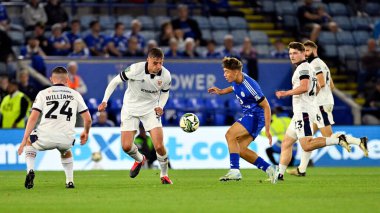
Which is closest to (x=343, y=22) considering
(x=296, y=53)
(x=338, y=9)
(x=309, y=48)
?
(x=338, y=9)

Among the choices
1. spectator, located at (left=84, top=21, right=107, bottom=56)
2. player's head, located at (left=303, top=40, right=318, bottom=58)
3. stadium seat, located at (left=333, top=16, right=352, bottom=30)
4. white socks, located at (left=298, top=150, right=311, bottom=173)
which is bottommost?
white socks, located at (left=298, top=150, right=311, bottom=173)

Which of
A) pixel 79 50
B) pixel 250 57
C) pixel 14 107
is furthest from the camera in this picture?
pixel 250 57

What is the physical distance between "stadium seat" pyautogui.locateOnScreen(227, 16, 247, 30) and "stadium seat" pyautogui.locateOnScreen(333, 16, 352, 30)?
10.9ft

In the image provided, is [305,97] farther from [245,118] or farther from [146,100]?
[146,100]

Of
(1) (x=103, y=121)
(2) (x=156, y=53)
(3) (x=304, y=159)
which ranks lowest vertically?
(3) (x=304, y=159)

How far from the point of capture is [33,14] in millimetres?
27031

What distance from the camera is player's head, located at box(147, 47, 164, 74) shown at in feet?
49.6

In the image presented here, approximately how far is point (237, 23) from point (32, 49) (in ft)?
24.0

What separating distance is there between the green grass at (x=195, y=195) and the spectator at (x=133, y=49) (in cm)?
978

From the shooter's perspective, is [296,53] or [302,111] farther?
[302,111]

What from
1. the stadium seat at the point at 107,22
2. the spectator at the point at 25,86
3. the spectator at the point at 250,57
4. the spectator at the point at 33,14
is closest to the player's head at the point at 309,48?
the spectator at the point at 25,86

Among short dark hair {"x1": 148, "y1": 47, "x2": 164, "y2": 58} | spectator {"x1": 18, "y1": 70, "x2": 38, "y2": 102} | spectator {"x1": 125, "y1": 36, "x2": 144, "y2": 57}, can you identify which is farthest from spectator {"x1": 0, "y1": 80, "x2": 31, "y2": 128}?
short dark hair {"x1": 148, "y1": 47, "x2": 164, "y2": 58}

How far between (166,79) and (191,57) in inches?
453

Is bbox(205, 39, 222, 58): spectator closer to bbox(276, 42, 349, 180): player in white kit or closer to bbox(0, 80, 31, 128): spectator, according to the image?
bbox(0, 80, 31, 128): spectator
